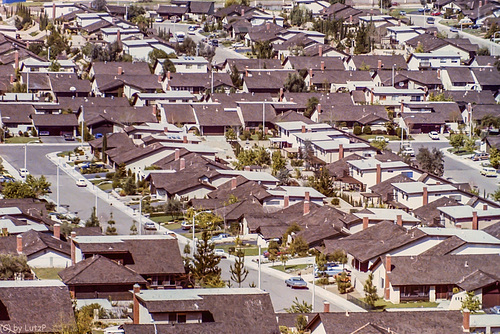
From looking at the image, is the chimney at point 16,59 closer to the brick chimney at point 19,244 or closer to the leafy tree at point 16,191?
the leafy tree at point 16,191

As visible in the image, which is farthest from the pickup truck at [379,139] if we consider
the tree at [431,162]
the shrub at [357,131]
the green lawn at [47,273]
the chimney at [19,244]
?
the green lawn at [47,273]

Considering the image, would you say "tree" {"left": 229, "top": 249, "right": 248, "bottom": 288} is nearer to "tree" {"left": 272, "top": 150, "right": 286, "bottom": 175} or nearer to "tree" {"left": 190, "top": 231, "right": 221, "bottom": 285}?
"tree" {"left": 190, "top": 231, "right": 221, "bottom": 285}

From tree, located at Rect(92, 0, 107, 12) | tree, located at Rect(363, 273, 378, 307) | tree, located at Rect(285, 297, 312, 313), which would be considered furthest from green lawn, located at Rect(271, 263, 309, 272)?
tree, located at Rect(92, 0, 107, 12)

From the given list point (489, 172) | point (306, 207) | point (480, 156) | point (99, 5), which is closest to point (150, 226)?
point (306, 207)

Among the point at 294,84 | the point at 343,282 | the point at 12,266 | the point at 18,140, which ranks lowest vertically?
the point at 18,140

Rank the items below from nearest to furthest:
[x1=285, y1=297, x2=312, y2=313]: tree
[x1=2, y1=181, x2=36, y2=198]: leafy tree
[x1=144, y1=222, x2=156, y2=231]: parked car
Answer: [x1=285, y1=297, x2=312, y2=313]: tree, [x1=144, y1=222, x2=156, y2=231]: parked car, [x1=2, y1=181, x2=36, y2=198]: leafy tree

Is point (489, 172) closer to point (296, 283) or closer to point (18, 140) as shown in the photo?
point (296, 283)
